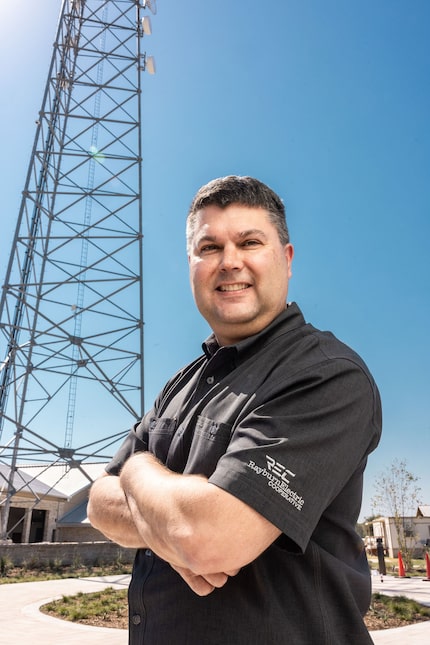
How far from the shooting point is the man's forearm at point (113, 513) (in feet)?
5.15

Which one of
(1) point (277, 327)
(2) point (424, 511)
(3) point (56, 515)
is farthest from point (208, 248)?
(2) point (424, 511)

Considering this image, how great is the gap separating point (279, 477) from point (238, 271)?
2.45ft

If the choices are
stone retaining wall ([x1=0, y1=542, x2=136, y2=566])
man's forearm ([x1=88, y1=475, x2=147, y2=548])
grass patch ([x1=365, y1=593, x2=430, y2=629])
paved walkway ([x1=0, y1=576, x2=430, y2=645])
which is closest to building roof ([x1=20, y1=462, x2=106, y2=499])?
stone retaining wall ([x1=0, y1=542, x2=136, y2=566])

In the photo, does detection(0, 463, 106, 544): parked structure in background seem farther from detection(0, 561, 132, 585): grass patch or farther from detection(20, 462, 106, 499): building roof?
detection(0, 561, 132, 585): grass patch

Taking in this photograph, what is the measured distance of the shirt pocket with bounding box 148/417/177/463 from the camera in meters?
1.64

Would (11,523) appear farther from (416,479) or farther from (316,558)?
(316,558)

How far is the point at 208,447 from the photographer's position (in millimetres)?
1400

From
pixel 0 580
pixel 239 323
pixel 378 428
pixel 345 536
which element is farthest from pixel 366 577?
pixel 0 580

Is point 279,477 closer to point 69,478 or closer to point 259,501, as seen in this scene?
point 259,501

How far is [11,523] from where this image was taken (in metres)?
25.1

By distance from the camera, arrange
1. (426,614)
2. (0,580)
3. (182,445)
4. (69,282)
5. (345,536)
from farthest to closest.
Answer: (69,282) < (0,580) < (426,614) < (182,445) < (345,536)

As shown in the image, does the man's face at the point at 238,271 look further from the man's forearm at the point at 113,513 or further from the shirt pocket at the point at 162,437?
the man's forearm at the point at 113,513

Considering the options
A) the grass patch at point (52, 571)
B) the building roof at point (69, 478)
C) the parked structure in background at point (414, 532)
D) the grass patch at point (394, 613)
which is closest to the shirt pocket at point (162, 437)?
the grass patch at point (394, 613)

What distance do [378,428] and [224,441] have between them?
42cm
